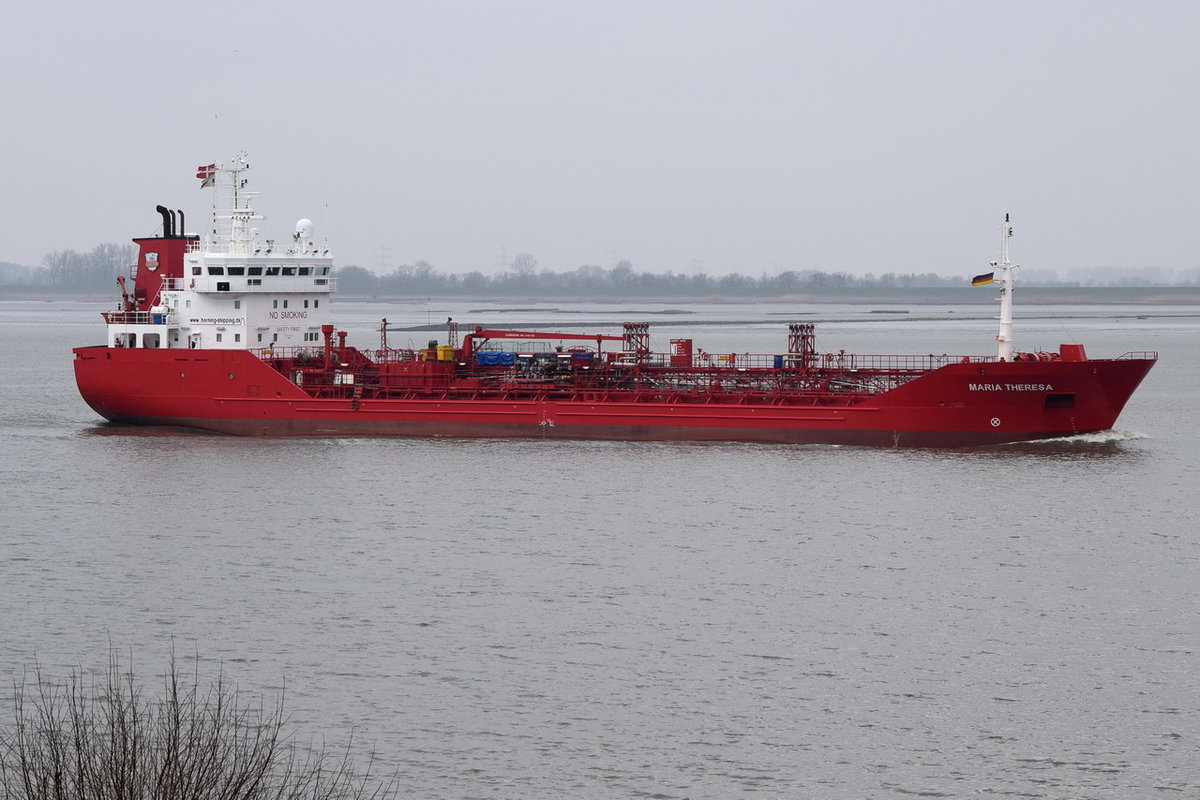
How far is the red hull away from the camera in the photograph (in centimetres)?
3488

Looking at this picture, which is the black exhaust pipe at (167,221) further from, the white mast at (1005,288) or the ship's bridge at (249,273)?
the white mast at (1005,288)

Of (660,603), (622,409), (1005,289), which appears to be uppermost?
(1005,289)

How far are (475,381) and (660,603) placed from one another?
18.3 m

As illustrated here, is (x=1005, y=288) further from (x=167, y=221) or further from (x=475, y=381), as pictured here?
(x=167, y=221)

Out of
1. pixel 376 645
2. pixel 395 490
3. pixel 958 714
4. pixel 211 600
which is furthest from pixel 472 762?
pixel 395 490

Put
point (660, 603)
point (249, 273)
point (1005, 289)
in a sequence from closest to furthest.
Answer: point (660, 603) < point (1005, 289) < point (249, 273)

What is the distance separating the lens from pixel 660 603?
21469mm

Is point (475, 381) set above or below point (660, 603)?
above

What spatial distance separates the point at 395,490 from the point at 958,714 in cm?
1632

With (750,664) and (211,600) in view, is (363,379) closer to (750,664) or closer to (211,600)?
(211,600)

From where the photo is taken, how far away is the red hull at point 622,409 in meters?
34.9

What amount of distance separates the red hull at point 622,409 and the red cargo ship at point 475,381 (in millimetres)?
38

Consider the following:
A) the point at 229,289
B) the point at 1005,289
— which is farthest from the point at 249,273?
the point at 1005,289

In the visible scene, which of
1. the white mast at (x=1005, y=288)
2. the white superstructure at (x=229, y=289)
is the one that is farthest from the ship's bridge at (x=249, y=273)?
the white mast at (x=1005, y=288)
